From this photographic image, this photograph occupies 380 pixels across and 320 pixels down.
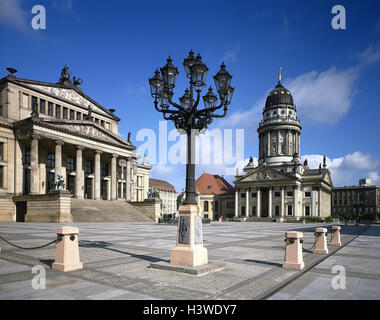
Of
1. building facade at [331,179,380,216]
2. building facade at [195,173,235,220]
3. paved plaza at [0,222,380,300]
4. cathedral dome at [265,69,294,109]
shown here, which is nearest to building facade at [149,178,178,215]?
building facade at [195,173,235,220]

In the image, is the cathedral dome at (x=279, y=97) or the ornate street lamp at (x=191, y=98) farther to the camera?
the cathedral dome at (x=279, y=97)

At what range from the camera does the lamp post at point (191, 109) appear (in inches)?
396

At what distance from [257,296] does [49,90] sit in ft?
177

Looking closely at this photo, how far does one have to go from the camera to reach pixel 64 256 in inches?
368

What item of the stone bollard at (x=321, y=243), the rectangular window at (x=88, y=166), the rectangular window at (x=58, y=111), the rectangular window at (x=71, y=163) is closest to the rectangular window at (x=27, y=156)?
the rectangular window at (x=71, y=163)

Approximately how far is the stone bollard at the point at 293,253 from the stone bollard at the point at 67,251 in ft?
21.7

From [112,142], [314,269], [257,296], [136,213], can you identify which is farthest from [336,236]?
[112,142]

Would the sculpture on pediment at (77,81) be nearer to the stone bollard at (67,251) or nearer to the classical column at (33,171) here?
the classical column at (33,171)

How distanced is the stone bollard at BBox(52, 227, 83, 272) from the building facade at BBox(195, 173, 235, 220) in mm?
92477

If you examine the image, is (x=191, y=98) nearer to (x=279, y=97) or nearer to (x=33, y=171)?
(x=33, y=171)

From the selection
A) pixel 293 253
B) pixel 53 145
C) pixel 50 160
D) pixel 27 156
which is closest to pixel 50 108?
pixel 53 145

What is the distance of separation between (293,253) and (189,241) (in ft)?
11.5

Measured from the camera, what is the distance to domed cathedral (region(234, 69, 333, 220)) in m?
87.1

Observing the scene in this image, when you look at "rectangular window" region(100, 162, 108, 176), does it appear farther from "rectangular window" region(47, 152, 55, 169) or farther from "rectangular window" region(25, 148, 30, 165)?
"rectangular window" region(25, 148, 30, 165)
